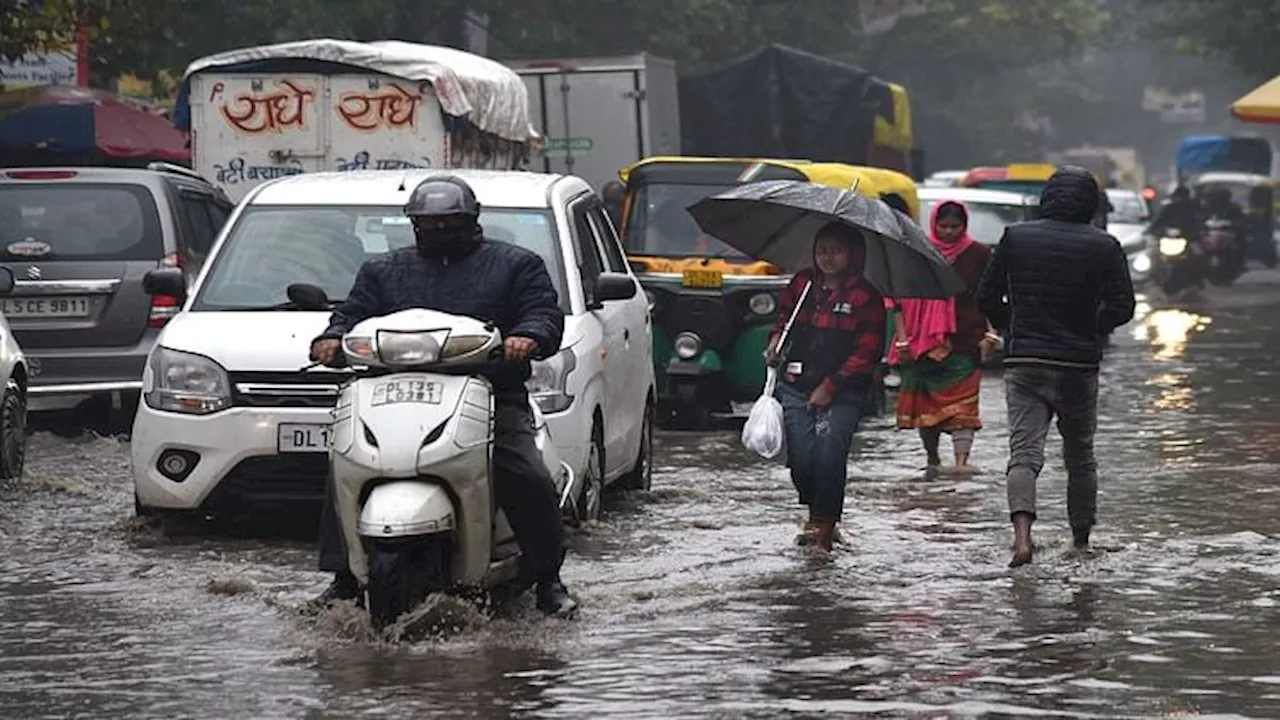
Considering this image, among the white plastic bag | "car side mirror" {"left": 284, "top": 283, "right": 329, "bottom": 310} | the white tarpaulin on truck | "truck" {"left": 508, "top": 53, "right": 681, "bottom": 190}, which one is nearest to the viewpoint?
"car side mirror" {"left": 284, "top": 283, "right": 329, "bottom": 310}

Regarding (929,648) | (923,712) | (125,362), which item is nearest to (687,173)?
(125,362)

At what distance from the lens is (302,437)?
10930 mm

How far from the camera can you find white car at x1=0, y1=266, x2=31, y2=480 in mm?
13656

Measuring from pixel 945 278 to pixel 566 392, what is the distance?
1.72 metres

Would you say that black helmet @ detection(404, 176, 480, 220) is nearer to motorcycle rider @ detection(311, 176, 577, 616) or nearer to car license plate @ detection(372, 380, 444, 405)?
motorcycle rider @ detection(311, 176, 577, 616)

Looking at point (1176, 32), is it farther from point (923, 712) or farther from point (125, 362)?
point (923, 712)

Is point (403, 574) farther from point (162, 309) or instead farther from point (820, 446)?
point (162, 309)

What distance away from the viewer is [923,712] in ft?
24.2

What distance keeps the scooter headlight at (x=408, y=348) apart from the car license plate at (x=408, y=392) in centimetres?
7

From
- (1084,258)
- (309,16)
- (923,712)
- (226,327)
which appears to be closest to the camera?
(923,712)

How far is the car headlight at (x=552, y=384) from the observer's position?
1100 cm

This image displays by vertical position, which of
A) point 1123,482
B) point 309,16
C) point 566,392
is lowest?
point 1123,482

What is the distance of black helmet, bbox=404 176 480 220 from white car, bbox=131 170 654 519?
206cm

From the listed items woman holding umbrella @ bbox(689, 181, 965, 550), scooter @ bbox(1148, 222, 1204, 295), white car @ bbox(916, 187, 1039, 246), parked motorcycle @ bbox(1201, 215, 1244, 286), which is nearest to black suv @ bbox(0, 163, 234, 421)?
woman holding umbrella @ bbox(689, 181, 965, 550)
